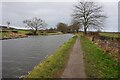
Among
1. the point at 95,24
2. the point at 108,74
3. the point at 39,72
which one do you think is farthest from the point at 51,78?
the point at 95,24

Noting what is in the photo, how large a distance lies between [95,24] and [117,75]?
58048mm

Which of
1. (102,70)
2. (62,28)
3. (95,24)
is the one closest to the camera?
(102,70)

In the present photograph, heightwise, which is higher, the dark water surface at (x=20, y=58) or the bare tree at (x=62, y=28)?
the bare tree at (x=62, y=28)

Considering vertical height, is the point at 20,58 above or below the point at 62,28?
below

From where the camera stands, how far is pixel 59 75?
11820mm

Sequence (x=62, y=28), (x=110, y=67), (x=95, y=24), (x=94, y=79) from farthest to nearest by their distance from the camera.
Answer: (x=62, y=28) < (x=95, y=24) < (x=110, y=67) < (x=94, y=79)

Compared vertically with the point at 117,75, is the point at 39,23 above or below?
above

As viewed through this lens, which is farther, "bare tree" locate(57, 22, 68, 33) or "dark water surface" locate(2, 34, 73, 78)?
"bare tree" locate(57, 22, 68, 33)

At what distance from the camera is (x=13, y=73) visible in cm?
1341

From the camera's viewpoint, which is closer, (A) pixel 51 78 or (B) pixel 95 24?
(A) pixel 51 78

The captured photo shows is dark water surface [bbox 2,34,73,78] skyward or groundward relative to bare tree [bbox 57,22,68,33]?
groundward

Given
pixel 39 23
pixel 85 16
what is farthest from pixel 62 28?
pixel 85 16

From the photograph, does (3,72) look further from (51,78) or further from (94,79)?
(94,79)

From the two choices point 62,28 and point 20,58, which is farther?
point 62,28
